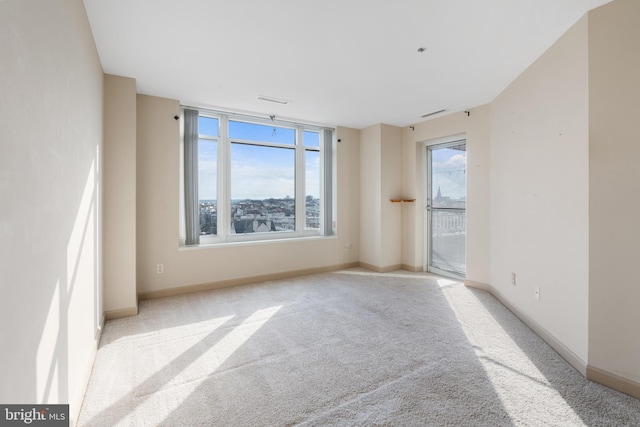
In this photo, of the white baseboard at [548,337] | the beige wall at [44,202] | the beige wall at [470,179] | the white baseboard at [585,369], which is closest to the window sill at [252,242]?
the beige wall at [470,179]

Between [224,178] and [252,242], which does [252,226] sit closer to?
[252,242]

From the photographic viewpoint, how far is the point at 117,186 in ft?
10.5

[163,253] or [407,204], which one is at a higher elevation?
[407,204]

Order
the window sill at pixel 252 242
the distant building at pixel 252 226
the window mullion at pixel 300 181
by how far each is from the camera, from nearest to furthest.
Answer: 1. the window sill at pixel 252 242
2. the distant building at pixel 252 226
3. the window mullion at pixel 300 181

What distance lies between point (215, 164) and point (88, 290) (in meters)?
2.53

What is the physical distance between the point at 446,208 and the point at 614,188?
9.73ft

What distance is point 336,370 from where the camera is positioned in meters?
2.24

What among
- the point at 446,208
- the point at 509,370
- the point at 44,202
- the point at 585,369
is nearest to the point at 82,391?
the point at 44,202

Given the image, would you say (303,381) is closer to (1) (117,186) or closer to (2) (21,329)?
(2) (21,329)

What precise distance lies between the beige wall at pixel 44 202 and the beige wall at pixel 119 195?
104 cm

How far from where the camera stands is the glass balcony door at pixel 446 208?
473cm

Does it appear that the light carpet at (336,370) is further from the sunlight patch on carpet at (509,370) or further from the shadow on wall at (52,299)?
the shadow on wall at (52,299)

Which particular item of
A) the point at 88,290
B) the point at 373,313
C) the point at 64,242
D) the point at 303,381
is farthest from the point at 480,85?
the point at 88,290

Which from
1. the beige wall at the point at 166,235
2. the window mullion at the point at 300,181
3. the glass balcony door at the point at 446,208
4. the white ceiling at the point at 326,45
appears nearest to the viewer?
the white ceiling at the point at 326,45
